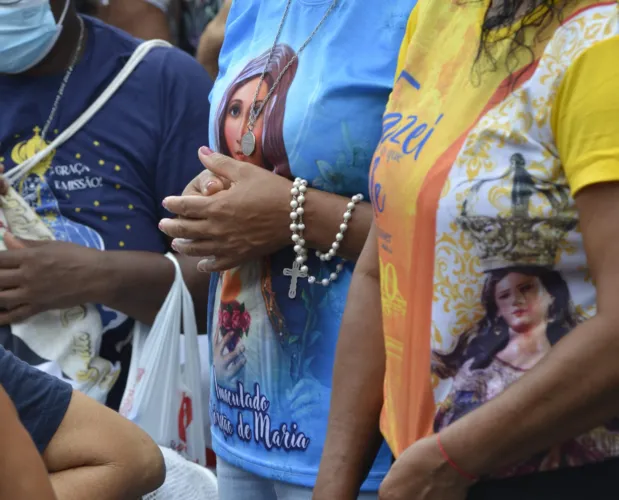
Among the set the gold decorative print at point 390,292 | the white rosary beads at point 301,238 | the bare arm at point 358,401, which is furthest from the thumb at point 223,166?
the gold decorative print at point 390,292

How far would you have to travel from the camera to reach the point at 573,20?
131 cm

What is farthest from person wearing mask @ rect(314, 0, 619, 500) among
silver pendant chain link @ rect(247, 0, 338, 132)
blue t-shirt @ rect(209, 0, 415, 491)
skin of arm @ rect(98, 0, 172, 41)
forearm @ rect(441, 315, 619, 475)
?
skin of arm @ rect(98, 0, 172, 41)

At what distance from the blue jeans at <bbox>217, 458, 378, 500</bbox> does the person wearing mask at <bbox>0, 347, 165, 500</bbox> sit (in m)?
0.18

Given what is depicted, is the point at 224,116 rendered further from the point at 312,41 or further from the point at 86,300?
the point at 86,300

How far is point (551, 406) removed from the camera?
1.26m

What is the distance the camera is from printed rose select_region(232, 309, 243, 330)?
200cm

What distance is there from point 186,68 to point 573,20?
1.73 metres

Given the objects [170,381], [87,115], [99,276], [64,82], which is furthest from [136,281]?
[64,82]

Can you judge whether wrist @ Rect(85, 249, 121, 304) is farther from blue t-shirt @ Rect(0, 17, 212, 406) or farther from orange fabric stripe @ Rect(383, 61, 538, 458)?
orange fabric stripe @ Rect(383, 61, 538, 458)

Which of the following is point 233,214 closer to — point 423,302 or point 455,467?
point 423,302

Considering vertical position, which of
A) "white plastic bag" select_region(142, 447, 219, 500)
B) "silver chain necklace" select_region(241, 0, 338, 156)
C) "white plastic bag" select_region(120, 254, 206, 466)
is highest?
"silver chain necklace" select_region(241, 0, 338, 156)

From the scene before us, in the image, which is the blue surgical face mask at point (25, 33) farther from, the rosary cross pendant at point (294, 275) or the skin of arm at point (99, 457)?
the rosary cross pendant at point (294, 275)

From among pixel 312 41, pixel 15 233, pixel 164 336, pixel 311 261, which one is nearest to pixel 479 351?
pixel 311 261

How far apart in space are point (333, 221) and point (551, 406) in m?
0.73
